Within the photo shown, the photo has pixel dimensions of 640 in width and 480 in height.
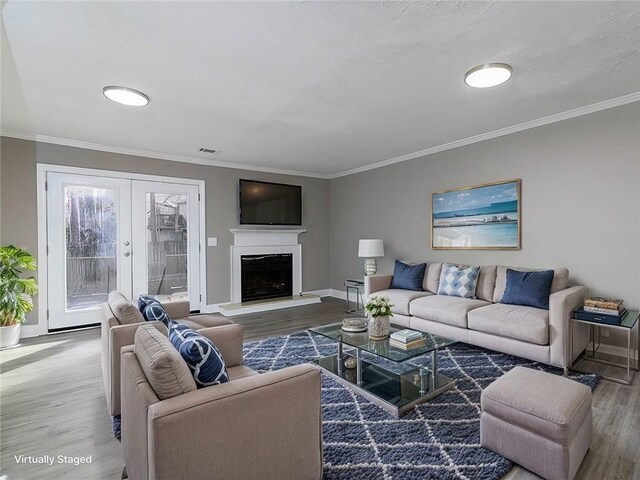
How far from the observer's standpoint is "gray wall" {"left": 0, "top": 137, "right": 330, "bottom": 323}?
391 cm

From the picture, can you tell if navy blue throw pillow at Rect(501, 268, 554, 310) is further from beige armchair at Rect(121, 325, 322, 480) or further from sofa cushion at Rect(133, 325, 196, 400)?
sofa cushion at Rect(133, 325, 196, 400)

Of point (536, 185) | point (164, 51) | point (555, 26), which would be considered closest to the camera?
point (555, 26)

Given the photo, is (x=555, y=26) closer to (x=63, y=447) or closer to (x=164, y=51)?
(x=164, y=51)

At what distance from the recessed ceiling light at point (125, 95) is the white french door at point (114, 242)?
6.59ft

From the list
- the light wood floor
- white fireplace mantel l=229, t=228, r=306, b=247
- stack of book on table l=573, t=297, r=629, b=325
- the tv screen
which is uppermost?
the tv screen

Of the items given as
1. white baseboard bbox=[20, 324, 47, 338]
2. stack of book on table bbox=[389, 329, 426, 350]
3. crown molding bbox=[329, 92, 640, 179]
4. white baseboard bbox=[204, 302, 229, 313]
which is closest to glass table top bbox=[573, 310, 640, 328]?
stack of book on table bbox=[389, 329, 426, 350]

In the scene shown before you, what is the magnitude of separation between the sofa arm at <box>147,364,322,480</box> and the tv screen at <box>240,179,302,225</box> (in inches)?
176

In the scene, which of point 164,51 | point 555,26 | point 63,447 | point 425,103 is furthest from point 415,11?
point 63,447

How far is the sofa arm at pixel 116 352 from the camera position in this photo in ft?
6.97

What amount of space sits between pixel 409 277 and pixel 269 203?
2.83 metres

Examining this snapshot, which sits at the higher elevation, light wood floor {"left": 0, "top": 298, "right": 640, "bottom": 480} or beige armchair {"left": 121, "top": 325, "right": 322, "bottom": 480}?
beige armchair {"left": 121, "top": 325, "right": 322, "bottom": 480}

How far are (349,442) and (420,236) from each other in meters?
3.54

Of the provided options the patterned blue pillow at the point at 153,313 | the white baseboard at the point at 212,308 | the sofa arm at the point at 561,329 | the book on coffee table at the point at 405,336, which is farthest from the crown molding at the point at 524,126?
the patterned blue pillow at the point at 153,313

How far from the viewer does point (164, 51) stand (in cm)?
219
